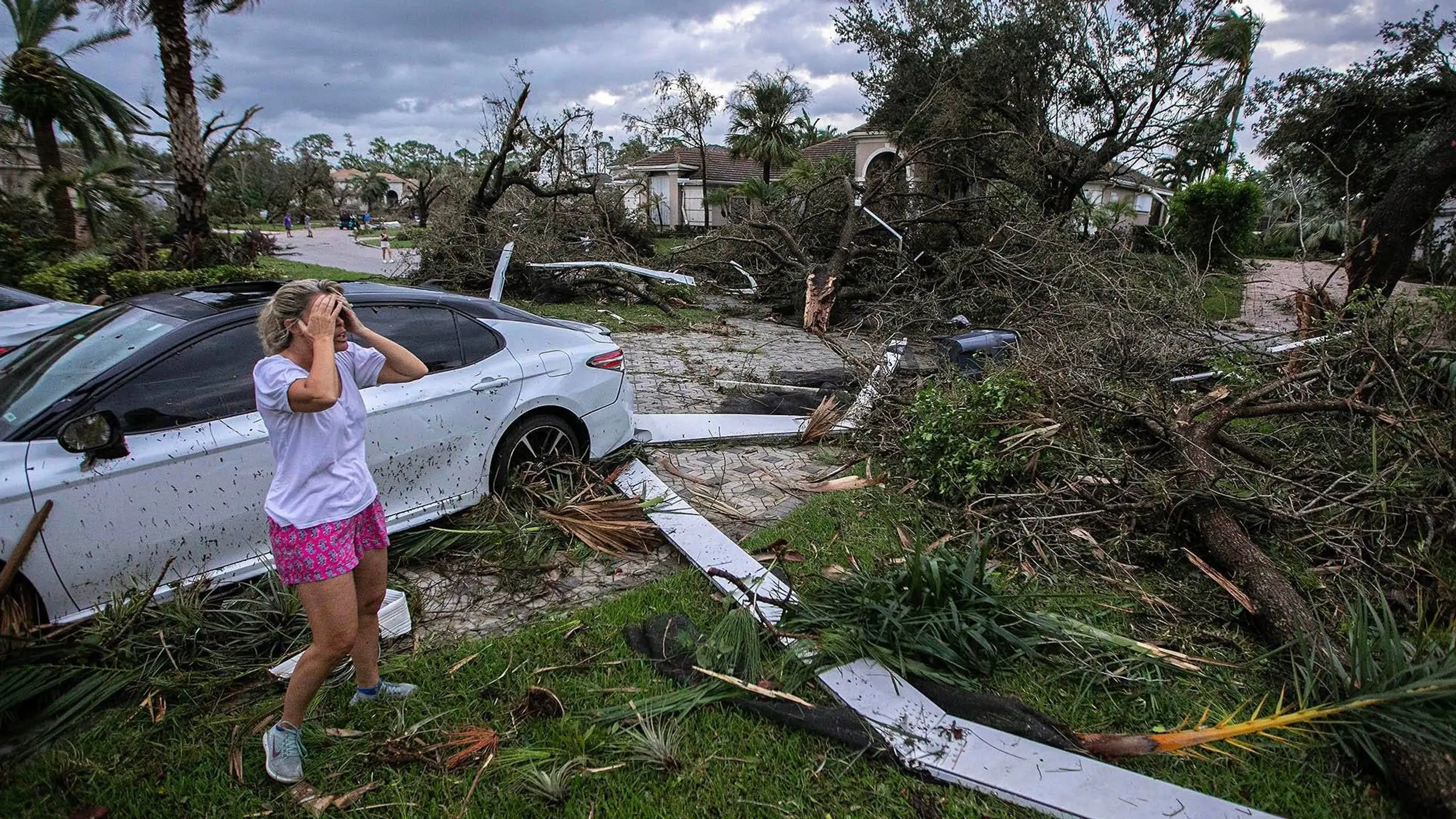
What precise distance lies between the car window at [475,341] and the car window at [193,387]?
3.58ft

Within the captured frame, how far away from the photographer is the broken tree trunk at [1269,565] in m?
2.52

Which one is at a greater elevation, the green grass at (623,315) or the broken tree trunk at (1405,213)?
the broken tree trunk at (1405,213)

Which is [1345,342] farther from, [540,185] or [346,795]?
[540,185]

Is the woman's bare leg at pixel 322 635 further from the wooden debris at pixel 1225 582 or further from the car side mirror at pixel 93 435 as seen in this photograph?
the wooden debris at pixel 1225 582

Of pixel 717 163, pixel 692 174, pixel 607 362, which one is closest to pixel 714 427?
pixel 607 362

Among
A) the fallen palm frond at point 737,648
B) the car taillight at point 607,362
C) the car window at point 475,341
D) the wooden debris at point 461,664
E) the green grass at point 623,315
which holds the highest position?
the car window at point 475,341

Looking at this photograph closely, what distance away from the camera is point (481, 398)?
4430 millimetres

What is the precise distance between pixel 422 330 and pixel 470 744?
8.20ft

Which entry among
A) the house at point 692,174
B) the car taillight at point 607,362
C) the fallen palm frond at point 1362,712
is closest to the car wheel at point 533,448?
the car taillight at point 607,362

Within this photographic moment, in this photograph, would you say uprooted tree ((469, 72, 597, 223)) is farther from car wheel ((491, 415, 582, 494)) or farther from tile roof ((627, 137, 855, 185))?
tile roof ((627, 137, 855, 185))

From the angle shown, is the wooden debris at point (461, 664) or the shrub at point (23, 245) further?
the shrub at point (23, 245)

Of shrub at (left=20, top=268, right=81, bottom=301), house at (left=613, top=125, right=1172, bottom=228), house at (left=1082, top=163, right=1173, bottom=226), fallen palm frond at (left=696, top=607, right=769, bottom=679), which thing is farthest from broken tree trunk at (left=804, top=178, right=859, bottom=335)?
house at (left=613, top=125, right=1172, bottom=228)

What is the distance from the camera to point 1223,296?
8.60 m

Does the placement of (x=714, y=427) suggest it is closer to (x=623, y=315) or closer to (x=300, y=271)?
(x=623, y=315)
